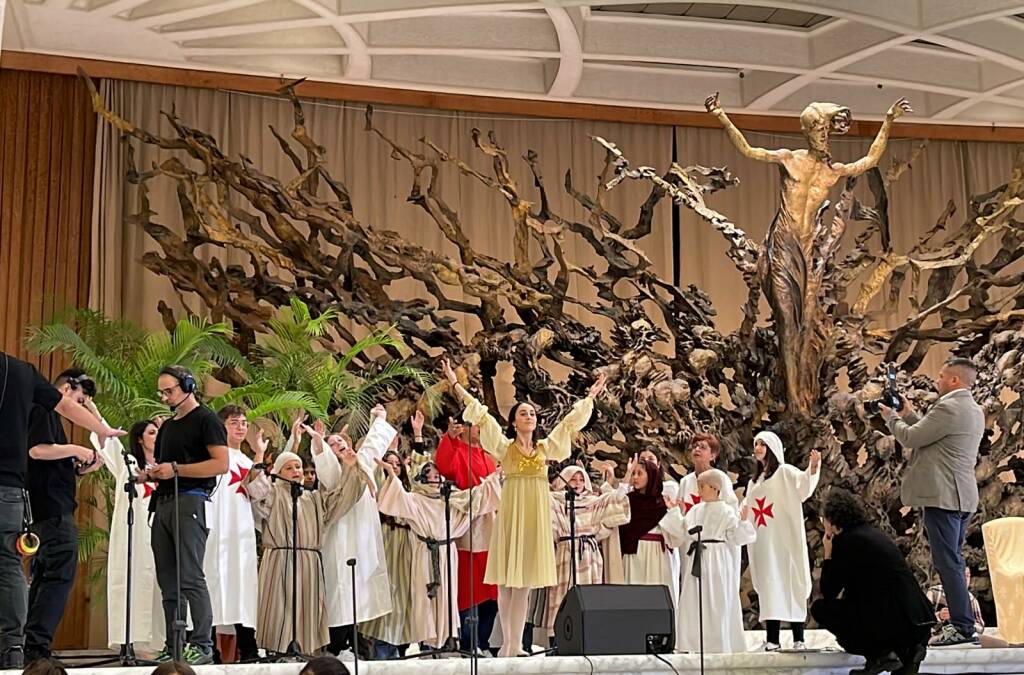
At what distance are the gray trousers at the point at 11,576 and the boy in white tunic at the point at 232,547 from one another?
5.39ft

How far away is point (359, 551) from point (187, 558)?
1.64 meters

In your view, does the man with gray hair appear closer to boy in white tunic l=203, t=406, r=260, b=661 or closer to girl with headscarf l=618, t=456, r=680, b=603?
girl with headscarf l=618, t=456, r=680, b=603

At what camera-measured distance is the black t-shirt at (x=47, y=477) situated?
657cm

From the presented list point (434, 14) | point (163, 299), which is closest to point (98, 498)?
point (163, 299)

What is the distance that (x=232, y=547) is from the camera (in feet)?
26.1

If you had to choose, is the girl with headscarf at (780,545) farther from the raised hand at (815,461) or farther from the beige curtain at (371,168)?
the beige curtain at (371,168)

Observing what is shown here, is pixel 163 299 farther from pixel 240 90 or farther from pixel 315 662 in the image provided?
pixel 315 662

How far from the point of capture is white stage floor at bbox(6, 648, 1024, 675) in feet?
23.0

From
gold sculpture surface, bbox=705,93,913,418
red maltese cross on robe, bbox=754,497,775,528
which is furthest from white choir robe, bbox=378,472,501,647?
gold sculpture surface, bbox=705,93,913,418

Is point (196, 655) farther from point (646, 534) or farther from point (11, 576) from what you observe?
point (646, 534)

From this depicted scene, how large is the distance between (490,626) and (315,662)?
197 inches

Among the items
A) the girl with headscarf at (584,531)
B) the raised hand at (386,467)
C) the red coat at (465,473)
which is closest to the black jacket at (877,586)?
the girl with headscarf at (584,531)

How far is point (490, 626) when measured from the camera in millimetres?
9391

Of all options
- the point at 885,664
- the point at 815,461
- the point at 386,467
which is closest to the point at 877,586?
the point at 885,664
